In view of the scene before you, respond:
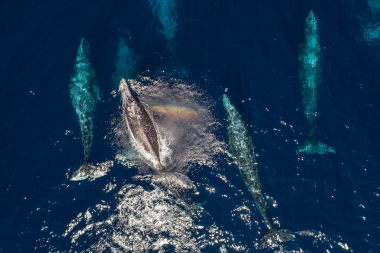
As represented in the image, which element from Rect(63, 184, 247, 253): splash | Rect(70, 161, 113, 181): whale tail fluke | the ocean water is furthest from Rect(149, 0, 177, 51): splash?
Rect(63, 184, 247, 253): splash

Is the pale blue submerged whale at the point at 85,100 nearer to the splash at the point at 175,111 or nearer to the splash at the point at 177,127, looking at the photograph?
the splash at the point at 177,127

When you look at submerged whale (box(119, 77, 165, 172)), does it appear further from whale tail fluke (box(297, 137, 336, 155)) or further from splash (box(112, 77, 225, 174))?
whale tail fluke (box(297, 137, 336, 155))

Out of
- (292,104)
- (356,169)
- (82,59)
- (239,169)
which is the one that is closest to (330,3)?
(292,104)

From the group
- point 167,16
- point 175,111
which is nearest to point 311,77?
point 175,111

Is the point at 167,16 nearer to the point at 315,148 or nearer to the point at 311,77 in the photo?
the point at 311,77

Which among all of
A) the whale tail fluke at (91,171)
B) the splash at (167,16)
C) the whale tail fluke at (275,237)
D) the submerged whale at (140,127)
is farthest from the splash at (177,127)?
the whale tail fluke at (275,237)

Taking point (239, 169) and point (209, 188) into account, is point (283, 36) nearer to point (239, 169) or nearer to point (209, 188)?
point (239, 169)
